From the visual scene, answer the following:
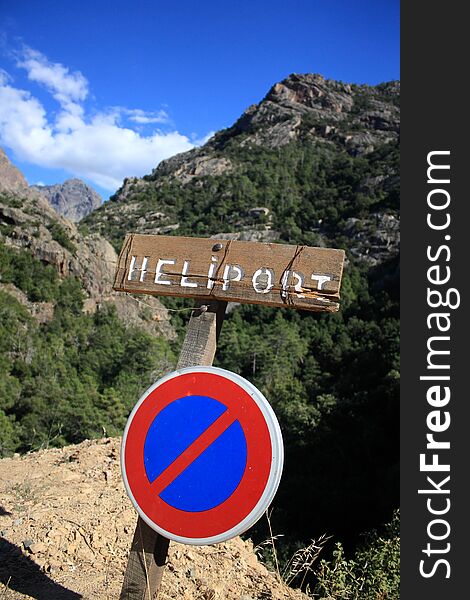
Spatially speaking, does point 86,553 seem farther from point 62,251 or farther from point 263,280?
point 62,251

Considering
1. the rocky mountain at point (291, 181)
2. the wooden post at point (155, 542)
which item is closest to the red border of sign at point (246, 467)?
the wooden post at point (155, 542)

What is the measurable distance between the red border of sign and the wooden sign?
0.41 metres

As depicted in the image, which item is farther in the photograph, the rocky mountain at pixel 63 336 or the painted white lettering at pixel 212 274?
the rocky mountain at pixel 63 336

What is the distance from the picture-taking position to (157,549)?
5.48ft

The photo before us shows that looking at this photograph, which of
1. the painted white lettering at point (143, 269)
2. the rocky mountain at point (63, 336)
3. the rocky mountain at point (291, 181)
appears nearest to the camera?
the painted white lettering at point (143, 269)

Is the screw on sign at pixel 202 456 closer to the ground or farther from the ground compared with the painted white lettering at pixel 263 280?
closer to the ground

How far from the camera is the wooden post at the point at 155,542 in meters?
1.65

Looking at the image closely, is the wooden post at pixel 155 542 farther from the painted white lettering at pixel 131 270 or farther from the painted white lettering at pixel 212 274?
the painted white lettering at pixel 131 270

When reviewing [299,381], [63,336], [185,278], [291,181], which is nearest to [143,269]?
[185,278]

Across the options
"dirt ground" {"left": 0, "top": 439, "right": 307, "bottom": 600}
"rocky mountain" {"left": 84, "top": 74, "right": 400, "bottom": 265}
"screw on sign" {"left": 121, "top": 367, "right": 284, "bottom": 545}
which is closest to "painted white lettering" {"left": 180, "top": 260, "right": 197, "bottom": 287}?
"screw on sign" {"left": 121, "top": 367, "right": 284, "bottom": 545}

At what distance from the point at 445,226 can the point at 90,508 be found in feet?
9.18

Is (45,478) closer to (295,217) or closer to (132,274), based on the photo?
(132,274)

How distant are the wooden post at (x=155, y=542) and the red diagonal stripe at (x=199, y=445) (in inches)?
12.6

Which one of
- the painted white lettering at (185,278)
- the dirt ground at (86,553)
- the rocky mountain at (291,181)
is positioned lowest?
the dirt ground at (86,553)
